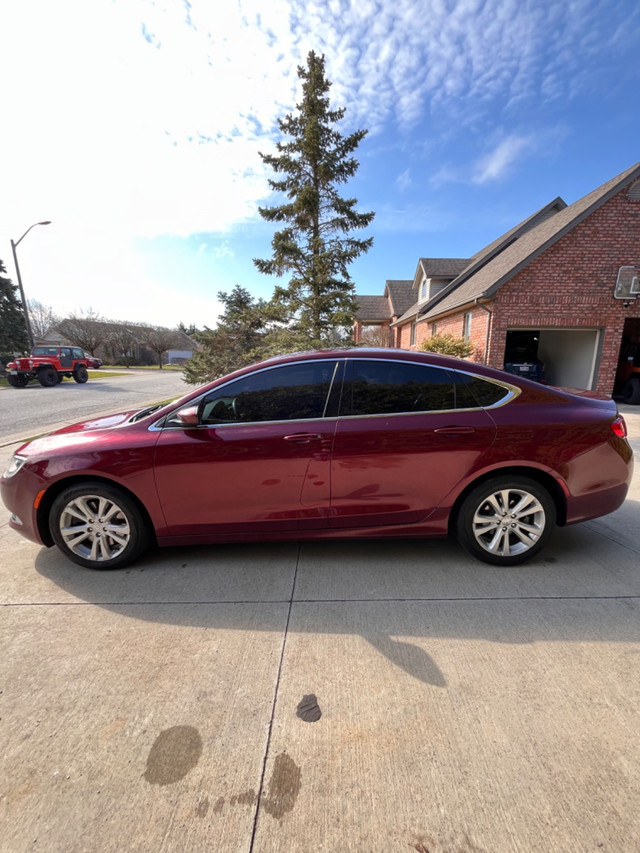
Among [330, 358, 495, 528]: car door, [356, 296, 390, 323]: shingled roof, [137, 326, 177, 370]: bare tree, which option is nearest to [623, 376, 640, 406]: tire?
[330, 358, 495, 528]: car door

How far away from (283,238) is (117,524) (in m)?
11.0

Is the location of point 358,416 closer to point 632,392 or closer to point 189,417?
point 189,417

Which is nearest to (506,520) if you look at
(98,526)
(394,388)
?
(394,388)

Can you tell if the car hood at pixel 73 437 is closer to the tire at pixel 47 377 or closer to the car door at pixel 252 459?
the car door at pixel 252 459

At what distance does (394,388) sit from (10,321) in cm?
3396

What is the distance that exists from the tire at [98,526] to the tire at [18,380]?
66.3 feet

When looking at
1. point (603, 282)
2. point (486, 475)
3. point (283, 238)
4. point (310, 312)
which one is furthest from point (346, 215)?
point (486, 475)

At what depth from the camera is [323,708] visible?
1710mm

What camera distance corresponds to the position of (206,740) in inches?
62.2

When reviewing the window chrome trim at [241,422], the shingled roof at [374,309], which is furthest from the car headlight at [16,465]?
the shingled roof at [374,309]

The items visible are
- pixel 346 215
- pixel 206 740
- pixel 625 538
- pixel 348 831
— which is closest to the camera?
pixel 348 831

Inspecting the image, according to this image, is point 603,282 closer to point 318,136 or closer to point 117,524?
point 318,136

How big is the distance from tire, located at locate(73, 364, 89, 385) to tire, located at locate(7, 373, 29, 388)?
8.07 feet

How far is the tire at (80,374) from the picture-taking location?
68.1ft
